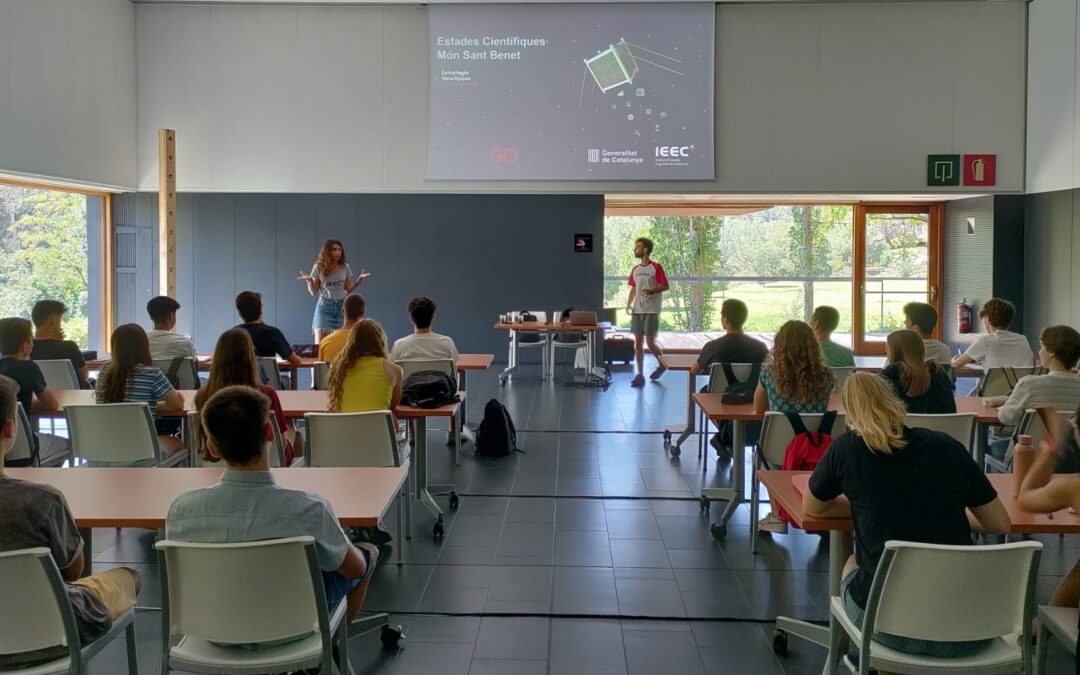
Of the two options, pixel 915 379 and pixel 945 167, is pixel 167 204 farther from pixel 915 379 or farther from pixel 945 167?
pixel 945 167

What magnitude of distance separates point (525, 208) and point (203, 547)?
1026 cm

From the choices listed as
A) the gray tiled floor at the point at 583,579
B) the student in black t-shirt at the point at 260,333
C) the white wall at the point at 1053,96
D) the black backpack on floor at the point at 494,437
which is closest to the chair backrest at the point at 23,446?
the gray tiled floor at the point at 583,579

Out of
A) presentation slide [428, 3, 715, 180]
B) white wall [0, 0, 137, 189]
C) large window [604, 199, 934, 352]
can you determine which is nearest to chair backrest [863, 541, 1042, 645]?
white wall [0, 0, 137, 189]

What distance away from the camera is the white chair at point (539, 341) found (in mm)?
11266

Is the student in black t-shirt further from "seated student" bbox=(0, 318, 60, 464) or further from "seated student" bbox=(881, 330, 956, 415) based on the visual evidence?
"seated student" bbox=(881, 330, 956, 415)

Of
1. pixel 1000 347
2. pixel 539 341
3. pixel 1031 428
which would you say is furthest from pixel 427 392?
pixel 539 341

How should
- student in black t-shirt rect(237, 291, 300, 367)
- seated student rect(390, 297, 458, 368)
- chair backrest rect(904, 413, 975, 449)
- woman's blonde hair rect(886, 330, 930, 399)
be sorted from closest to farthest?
chair backrest rect(904, 413, 975, 449)
woman's blonde hair rect(886, 330, 930, 399)
seated student rect(390, 297, 458, 368)
student in black t-shirt rect(237, 291, 300, 367)

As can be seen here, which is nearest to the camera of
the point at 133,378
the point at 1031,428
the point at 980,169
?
the point at 1031,428

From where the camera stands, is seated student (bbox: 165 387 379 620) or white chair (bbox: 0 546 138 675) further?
seated student (bbox: 165 387 379 620)

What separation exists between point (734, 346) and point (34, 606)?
465 cm

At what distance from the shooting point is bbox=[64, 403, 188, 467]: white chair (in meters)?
4.73

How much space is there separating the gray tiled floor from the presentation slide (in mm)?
5525

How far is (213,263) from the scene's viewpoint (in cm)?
1254

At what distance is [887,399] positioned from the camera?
114 inches
